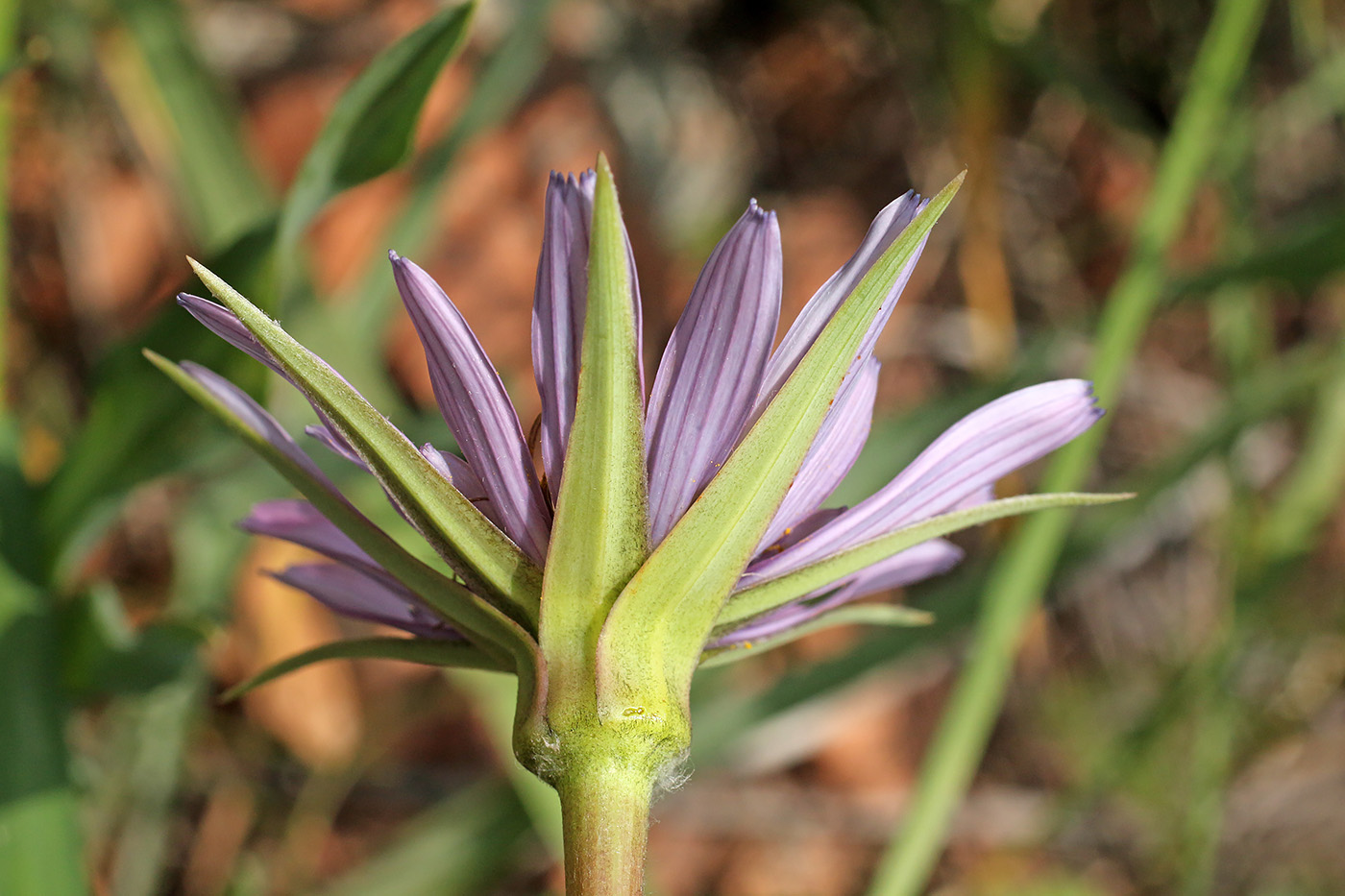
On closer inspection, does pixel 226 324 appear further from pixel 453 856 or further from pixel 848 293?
pixel 453 856

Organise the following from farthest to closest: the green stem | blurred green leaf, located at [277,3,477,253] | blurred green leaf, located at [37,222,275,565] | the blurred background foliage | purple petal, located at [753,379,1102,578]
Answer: the blurred background foliage
the green stem
blurred green leaf, located at [37,222,275,565]
blurred green leaf, located at [277,3,477,253]
purple petal, located at [753,379,1102,578]

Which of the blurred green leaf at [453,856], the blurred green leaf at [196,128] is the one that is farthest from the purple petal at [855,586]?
the blurred green leaf at [196,128]

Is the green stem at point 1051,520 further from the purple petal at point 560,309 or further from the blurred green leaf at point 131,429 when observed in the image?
the blurred green leaf at point 131,429

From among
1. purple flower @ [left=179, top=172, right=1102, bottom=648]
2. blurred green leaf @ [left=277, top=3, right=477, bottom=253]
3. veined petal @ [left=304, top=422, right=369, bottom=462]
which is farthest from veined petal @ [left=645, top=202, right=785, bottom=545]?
blurred green leaf @ [left=277, top=3, right=477, bottom=253]

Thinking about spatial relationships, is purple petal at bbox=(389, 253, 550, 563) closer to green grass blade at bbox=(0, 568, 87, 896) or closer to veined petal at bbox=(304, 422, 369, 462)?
veined petal at bbox=(304, 422, 369, 462)

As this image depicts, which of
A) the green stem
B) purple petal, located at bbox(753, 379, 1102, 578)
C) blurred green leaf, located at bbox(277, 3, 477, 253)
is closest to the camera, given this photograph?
purple petal, located at bbox(753, 379, 1102, 578)

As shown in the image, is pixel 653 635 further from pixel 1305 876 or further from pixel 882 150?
pixel 882 150

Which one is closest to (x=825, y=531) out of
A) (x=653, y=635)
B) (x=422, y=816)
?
(x=653, y=635)
